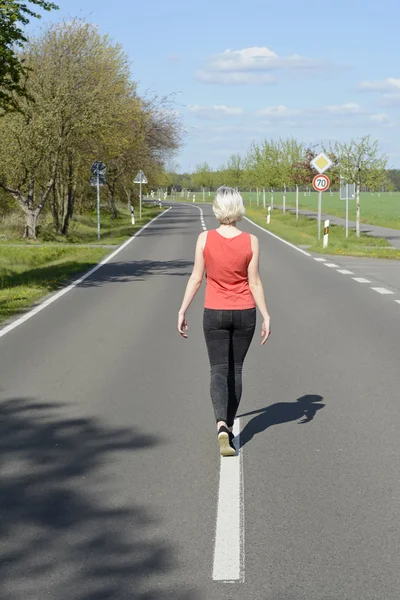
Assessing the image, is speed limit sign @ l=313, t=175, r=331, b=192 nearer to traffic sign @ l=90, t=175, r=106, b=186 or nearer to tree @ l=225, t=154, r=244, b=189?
traffic sign @ l=90, t=175, r=106, b=186

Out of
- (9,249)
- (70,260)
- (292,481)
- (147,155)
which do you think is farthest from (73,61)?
(292,481)

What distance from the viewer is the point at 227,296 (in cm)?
616

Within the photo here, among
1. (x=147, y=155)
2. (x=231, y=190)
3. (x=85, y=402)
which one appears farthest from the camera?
(x=147, y=155)

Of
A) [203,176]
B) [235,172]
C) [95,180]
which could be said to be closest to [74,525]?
[95,180]

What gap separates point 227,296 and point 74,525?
1.98 meters

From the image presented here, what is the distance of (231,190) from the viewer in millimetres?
6051

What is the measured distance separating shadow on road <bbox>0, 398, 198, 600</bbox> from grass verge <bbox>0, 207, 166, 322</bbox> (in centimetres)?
714

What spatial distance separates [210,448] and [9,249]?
2412 cm

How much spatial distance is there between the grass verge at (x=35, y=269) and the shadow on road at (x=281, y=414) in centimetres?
654

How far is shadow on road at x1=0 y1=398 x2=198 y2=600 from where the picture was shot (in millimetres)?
3971

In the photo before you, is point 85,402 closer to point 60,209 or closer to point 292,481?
point 292,481

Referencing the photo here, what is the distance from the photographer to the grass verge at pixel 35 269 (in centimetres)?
1569

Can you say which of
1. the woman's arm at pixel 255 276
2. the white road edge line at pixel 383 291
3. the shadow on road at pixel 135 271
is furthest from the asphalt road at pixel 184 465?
the shadow on road at pixel 135 271

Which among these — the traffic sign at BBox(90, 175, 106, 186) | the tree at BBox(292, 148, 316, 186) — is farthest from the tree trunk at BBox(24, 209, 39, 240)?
the tree at BBox(292, 148, 316, 186)
